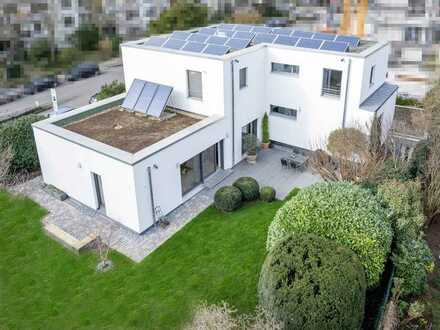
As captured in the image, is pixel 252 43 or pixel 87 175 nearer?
pixel 87 175

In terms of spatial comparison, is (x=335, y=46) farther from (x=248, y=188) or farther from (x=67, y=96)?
(x=67, y=96)

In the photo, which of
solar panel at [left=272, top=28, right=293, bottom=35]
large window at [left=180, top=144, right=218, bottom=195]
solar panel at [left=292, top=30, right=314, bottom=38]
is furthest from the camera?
solar panel at [left=272, top=28, right=293, bottom=35]

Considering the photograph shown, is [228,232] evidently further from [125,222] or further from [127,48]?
[127,48]

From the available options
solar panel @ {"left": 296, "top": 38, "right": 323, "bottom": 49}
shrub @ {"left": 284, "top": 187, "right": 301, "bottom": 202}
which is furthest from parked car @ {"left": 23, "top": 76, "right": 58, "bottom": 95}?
shrub @ {"left": 284, "top": 187, "right": 301, "bottom": 202}

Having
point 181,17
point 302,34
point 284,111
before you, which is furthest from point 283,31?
point 181,17

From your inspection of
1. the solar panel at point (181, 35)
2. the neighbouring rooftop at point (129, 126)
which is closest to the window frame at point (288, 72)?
the solar panel at point (181, 35)

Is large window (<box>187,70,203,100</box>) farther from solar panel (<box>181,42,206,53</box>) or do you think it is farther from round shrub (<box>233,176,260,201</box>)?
round shrub (<box>233,176,260,201</box>)
